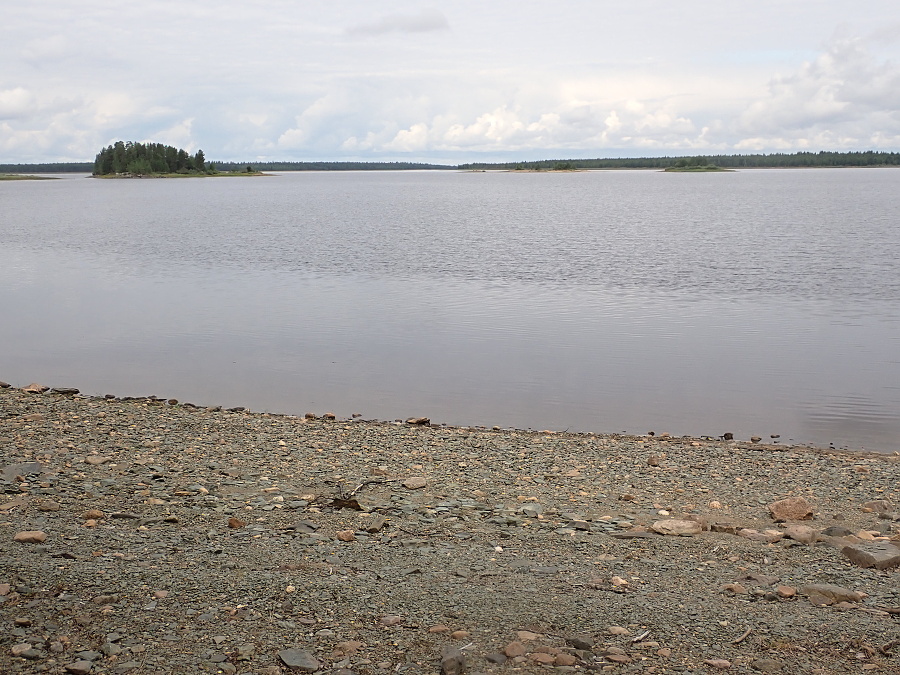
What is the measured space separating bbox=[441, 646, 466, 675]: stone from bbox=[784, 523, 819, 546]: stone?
13.1 feet

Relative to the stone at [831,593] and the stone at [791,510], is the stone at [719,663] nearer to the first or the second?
the stone at [831,593]

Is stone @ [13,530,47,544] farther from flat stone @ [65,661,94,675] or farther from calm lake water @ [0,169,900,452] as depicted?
calm lake water @ [0,169,900,452]

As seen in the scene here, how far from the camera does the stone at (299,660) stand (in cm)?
555

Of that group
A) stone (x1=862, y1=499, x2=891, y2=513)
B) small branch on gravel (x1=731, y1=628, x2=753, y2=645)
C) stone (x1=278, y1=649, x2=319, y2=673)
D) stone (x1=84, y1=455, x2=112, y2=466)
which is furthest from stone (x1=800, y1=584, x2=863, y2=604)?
stone (x1=84, y1=455, x2=112, y2=466)

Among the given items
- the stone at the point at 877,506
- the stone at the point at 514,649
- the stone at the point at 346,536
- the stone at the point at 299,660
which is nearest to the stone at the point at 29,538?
the stone at the point at 346,536

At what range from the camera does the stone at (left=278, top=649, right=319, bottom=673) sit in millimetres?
5554

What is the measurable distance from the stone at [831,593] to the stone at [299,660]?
3.84 m

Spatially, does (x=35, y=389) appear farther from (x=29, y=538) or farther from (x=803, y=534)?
(x=803, y=534)

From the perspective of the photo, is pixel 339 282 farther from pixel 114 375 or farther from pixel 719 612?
pixel 719 612

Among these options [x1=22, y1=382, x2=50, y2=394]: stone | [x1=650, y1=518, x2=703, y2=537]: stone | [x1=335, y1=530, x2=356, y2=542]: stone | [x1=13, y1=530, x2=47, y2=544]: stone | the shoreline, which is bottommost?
the shoreline

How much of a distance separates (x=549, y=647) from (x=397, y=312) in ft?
66.7

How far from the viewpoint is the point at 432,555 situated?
299 inches

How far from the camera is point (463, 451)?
11.7 meters

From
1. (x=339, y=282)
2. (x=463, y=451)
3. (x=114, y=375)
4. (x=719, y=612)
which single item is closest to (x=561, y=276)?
(x=339, y=282)
